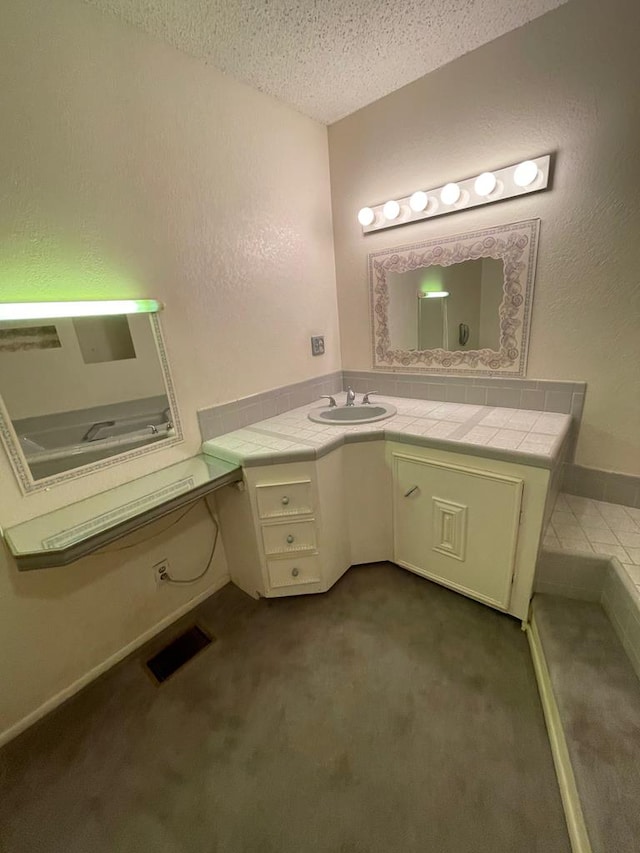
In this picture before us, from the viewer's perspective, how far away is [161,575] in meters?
1.58

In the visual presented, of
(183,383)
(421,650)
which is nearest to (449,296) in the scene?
(183,383)

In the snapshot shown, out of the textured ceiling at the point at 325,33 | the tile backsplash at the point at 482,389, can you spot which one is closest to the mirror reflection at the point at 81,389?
the textured ceiling at the point at 325,33

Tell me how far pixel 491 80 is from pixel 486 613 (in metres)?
2.30

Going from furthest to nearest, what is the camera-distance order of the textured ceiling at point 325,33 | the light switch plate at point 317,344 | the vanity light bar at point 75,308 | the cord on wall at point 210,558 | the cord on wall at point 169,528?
A: the light switch plate at point 317,344 → the cord on wall at point 210,558 → the cord on wall at point 169,528 → the textured ceiling at point 325,33 → the vanity light bar at point 75,308

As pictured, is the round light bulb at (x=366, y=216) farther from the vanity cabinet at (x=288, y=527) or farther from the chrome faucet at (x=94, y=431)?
the chrome faucet at (x=94, y=431)

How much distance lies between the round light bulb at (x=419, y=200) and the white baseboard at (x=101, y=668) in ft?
7.01

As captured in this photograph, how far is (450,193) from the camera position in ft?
5.33

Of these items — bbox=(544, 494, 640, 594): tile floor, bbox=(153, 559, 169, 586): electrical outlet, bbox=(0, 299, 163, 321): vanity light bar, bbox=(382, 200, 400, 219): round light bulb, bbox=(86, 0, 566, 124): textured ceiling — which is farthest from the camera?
bbox=(382, 200, 400, 219): round light bulb

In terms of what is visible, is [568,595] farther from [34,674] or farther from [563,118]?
[34,674]

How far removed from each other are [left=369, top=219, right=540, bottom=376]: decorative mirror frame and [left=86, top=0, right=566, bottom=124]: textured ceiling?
71 cm

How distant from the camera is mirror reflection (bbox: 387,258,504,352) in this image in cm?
169

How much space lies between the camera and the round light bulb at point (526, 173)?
1.43 meters

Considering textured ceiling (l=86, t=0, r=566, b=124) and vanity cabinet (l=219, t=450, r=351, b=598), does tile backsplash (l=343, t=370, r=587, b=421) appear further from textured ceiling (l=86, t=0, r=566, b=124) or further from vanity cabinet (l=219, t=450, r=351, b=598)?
textured ceiling (l=86, t=0, r=566, b=124)

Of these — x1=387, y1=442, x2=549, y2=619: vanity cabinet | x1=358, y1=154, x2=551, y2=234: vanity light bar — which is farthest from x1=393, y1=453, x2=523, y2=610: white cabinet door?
x1=358, y1=154, x2=551, y2=234: vanity light bar
